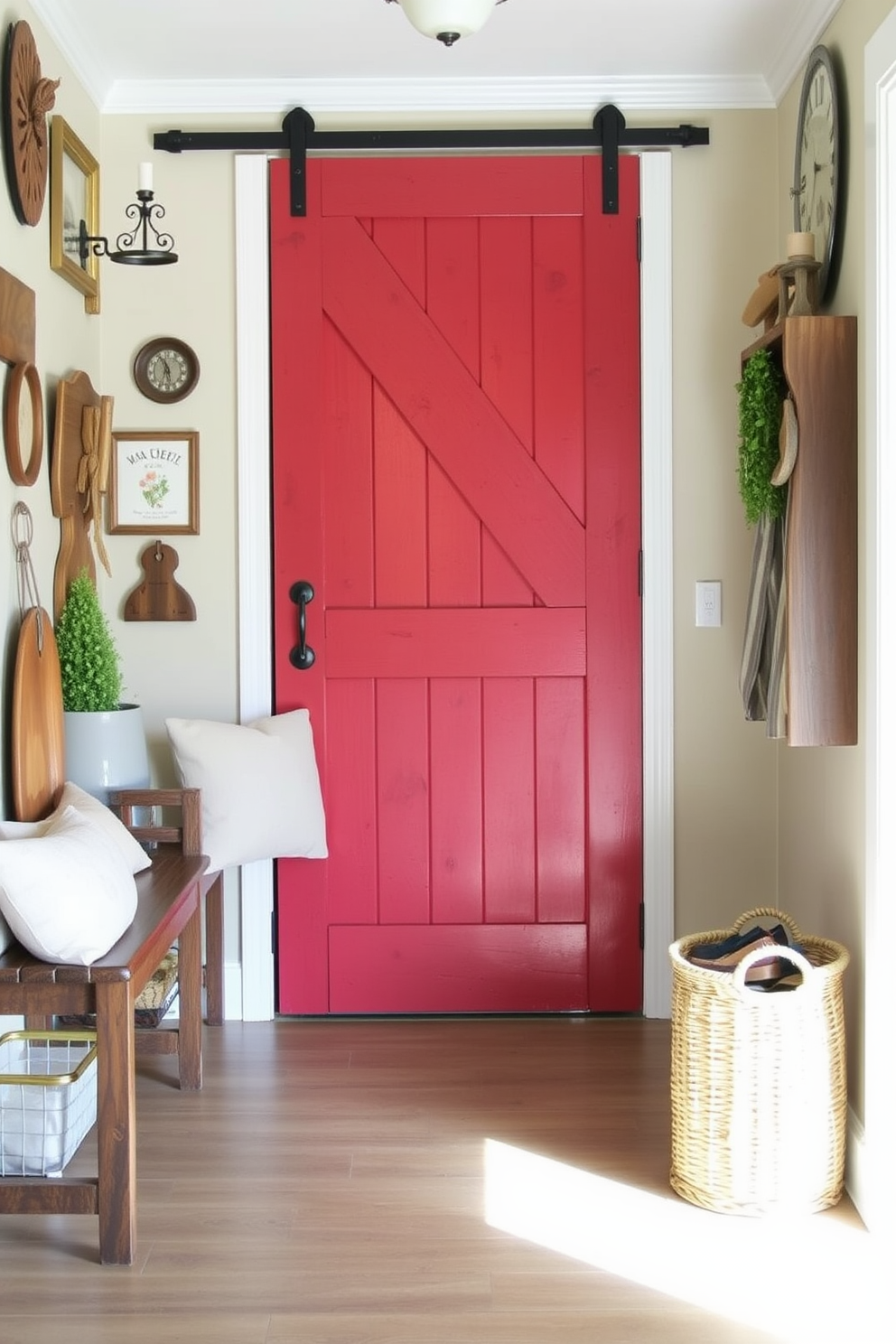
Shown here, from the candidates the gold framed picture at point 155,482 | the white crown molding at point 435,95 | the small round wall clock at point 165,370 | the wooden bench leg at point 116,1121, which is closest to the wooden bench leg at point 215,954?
the gold framed picture at point 155,482

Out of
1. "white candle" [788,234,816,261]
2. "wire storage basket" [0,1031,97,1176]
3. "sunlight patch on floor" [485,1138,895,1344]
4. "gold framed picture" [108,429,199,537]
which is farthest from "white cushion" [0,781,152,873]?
"white candle" [788,234,816,261]

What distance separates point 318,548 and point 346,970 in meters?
1.16

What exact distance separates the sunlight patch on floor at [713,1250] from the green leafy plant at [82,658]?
1408 mm

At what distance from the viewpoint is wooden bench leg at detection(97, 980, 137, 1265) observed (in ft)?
7.55

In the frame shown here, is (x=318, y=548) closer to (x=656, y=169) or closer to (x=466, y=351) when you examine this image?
(x=466, y=351)

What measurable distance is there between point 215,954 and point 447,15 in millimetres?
2383

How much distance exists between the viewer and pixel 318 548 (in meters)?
3.60

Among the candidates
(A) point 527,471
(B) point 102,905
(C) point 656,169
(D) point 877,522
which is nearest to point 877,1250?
(D) point 877,522

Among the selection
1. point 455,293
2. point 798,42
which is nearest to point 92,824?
point 455,293

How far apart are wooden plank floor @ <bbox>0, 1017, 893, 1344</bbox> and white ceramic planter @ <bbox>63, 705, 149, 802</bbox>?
0.74 metres

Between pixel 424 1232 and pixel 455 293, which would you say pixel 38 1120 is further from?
pixel 455 293

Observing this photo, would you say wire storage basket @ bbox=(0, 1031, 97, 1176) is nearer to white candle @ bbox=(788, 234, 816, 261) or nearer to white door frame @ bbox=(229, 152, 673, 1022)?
white door frame @ bbox=(229, 152, 673, 1022)

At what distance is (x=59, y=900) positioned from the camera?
2.30 meters

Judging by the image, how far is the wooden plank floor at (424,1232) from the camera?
2.17 meters
